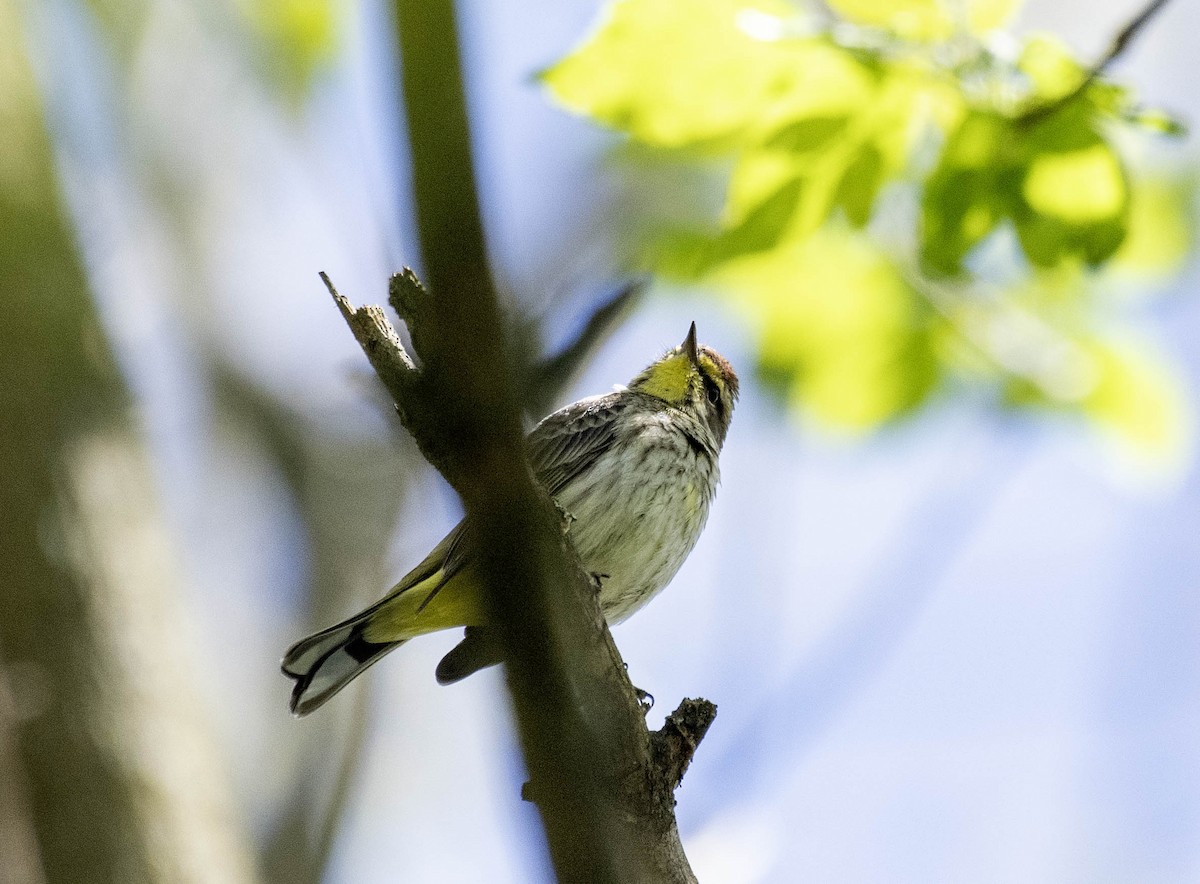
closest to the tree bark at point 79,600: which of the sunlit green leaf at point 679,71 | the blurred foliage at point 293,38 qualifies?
the blurred foliage at point 293,38

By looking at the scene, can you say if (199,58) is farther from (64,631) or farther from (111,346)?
(64,631)

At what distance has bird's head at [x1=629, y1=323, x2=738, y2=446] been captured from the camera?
589 cm

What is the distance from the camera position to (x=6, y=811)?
11.0 ft

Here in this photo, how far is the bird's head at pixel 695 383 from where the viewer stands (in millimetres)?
5891

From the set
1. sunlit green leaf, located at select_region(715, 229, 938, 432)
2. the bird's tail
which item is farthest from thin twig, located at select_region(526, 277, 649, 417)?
the bird's tail

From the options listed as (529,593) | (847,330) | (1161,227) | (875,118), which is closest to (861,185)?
(875,118)

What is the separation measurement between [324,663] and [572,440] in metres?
1.39

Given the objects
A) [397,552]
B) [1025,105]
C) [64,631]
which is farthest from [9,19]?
[1025,105]

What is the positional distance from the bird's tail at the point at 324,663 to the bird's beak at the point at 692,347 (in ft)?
7.09

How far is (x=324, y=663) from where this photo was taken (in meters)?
5.01

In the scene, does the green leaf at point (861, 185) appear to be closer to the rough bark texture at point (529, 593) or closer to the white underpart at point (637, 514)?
the rough bark texture at point (529, 593)

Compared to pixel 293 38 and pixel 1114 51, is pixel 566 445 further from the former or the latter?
pixel 293 38

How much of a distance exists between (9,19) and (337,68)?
2152mm

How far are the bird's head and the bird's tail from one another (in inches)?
72.1
